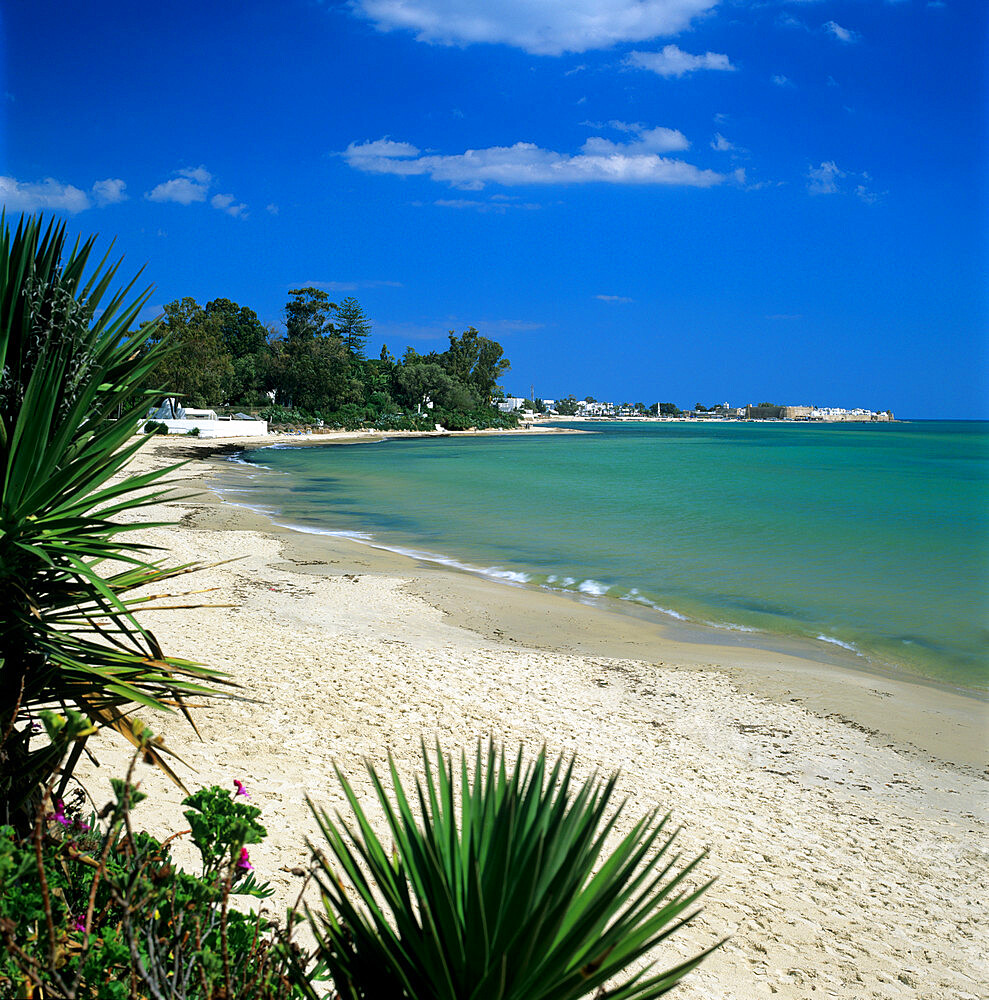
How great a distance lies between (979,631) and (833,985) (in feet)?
35.8

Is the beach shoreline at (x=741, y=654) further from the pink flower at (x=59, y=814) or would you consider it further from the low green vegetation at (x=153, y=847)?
the pink flower at (x=59, y=814)

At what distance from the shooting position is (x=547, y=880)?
1563 mm

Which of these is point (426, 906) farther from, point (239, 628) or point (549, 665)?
point (239, 628)

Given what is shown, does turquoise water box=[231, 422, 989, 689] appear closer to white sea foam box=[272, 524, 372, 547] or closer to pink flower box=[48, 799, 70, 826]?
white sea foam box=[272, 524, 372, 547]

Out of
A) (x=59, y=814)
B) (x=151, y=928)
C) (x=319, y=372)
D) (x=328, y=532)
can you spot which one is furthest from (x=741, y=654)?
(x=319, y=372)

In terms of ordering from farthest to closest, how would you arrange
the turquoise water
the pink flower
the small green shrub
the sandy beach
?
1. the turquoise water
2. the sandy beach
3. the pink flower
4. the small green shrub

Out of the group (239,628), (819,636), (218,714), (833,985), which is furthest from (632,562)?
(833,985)

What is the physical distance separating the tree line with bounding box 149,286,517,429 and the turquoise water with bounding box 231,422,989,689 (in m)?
23.9

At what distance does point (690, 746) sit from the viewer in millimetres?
6527

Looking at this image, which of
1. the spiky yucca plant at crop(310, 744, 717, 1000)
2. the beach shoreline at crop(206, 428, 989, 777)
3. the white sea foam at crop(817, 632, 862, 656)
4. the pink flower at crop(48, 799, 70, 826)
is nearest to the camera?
the spiky yucca plant at crop(310, 744, 717, 1000)

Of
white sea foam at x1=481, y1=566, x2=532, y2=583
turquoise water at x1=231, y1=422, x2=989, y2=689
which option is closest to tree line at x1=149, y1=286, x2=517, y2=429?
turquoise water at x1=231, y1=422, x2=989, y2=689

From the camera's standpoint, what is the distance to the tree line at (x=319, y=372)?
62281 millimetres

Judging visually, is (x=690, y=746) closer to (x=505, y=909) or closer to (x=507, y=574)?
(x=505, y=909)

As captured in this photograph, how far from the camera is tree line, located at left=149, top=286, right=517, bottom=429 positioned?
62281 millimetres
